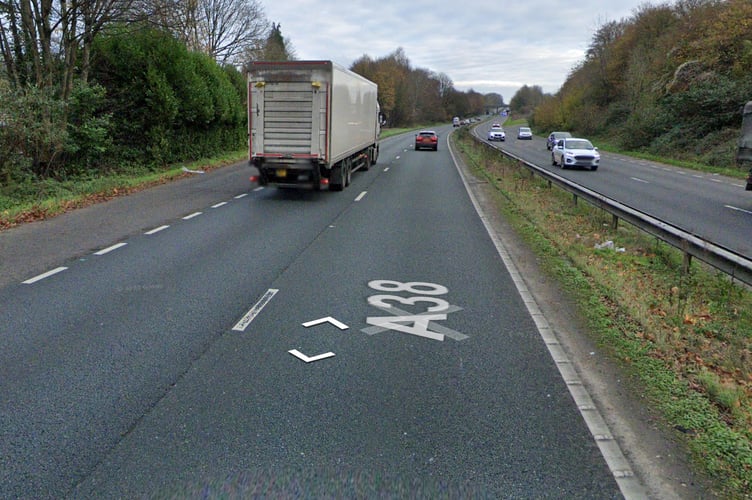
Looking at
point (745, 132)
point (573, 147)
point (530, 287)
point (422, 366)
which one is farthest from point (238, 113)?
point (422, 366)

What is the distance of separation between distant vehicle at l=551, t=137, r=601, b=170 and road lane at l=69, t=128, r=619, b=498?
71.8ft

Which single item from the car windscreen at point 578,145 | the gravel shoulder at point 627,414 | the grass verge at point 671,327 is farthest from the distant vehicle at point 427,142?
the gravel shoulder at point 627,414

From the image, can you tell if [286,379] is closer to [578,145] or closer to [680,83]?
[578,145]

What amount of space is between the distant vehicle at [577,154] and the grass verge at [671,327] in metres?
16.2

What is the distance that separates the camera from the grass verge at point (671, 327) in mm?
4012

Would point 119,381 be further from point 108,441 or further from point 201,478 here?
point 201,478

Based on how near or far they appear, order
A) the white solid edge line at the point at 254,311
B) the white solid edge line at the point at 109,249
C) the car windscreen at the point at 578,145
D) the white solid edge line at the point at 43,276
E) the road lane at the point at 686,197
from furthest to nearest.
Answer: the car windscreen at the point at 578,145 < the road lane at the point at 686,197 < the white solid edge line at the point at 109,249 < the white solid edge line at the point at 43,276 < the white solid edge line at the point at 254,311

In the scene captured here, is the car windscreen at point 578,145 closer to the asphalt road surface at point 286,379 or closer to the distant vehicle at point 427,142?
the distant vehicle at point 427,142

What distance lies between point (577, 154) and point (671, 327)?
23128 mm

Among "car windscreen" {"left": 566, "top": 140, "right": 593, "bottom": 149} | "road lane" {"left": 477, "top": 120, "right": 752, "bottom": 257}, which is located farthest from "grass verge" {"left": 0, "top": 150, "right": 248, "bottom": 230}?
"car windscreen" {"left": 566, "top": 140, "right": 593, "bottom": 149}

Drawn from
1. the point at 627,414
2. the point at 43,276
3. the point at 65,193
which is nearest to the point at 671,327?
the point at 627,414

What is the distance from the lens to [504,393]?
466 cm

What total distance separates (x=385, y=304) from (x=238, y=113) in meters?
27.3

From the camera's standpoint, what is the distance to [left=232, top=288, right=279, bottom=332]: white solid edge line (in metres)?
6.08
